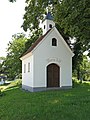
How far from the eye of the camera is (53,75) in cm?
2409

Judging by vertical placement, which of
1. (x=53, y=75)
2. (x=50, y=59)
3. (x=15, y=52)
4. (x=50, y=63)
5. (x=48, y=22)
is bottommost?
(x=53, y=75)

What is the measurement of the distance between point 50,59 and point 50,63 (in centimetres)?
43

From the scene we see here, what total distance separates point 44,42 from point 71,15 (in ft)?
24.0

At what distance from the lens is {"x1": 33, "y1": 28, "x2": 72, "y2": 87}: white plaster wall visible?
22703mm

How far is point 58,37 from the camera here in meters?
24.1

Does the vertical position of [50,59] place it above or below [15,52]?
below

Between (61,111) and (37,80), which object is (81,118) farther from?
(37,80)

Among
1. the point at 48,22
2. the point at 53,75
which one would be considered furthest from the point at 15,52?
the point at 53,75

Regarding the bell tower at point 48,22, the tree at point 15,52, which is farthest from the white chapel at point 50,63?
the tree at point 15,52

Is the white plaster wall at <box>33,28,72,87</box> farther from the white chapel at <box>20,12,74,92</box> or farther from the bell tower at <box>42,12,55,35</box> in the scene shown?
the bell tower at <box>42,12,55,35</box>

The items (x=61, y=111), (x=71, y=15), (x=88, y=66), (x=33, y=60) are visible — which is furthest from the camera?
(x=88, y=66)

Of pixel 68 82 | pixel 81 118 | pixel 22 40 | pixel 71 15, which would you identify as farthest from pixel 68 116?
pixel 22 40

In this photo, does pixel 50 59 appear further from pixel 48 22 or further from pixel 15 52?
pixel 15 52

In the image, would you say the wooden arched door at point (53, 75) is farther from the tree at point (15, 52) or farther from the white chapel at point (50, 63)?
the tree at point (15, 52)
